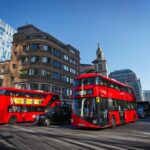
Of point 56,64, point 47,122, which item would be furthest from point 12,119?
point 56,64

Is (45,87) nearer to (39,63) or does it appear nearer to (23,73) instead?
(39,63)

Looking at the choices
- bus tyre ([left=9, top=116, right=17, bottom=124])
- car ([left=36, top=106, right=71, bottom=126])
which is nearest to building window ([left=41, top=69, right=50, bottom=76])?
bus tyre ([left=9, top=116, right=17, bottom=124])

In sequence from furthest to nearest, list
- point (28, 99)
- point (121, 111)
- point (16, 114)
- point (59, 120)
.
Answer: point (28, 99) < point (16, 114) < point (59, 120) < point (121, 111)

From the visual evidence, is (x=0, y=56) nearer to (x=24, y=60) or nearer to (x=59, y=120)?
(x=24, y=60)

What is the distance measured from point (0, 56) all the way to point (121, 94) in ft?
263

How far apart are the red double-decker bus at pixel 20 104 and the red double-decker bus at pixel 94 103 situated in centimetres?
665

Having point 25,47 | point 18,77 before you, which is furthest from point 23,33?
point 18,77

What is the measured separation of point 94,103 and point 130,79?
158188 mm

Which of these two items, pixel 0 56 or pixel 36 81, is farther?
pixel 0 56

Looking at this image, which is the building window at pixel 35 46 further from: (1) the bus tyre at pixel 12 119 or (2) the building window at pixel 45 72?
(1) the bus tyre at pixel 12 119

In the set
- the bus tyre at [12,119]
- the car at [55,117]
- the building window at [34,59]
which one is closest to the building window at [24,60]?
the building window at [34,59]

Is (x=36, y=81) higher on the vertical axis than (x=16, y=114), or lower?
higher

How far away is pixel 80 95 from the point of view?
1512 cm

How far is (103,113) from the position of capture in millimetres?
14641
